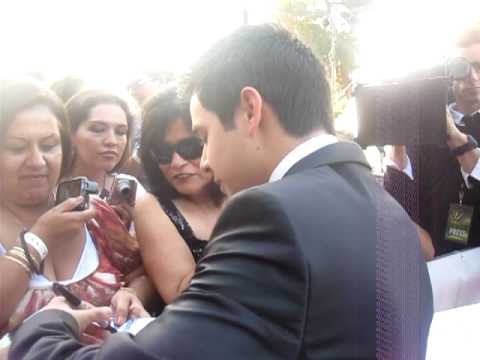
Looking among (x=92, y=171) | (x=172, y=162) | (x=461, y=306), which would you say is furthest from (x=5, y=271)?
(x=461, y=306)

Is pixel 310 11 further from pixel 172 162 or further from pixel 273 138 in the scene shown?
pixel 273 138

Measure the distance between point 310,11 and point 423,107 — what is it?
39.5ft

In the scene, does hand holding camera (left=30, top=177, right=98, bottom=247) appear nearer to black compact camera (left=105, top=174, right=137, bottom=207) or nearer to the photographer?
black compact camera (left=105, top=174, right=137, bottom=207)

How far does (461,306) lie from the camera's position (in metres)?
2.09

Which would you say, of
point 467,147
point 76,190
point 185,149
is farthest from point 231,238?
point 467,147

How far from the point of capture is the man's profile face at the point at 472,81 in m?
2.17

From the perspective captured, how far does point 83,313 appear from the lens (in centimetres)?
125

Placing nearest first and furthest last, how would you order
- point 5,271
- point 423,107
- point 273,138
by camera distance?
1. point 273,138
2. point 5,271
3. point 423,107

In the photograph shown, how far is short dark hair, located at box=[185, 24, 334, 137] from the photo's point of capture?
1110mm

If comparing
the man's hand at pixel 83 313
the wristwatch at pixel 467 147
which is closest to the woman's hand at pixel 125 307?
the man's hand at pixel 83 313

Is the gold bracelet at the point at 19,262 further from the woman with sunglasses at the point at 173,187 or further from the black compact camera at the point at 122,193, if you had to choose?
the black compact camera at the point at 122,193

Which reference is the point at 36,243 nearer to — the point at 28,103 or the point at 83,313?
the point at 83,313

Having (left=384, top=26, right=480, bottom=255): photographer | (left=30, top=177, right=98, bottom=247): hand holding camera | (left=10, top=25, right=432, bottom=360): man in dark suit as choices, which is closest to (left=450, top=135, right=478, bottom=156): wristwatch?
(left=384, top=26, right=480, bottom=255): photographer

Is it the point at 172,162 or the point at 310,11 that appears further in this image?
the point at 310,11
